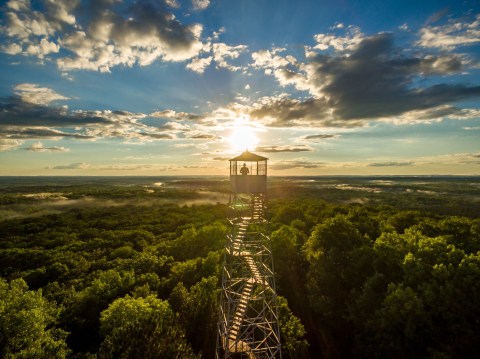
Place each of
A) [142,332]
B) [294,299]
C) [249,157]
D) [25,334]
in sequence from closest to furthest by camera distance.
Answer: [25,334], [142,332], [249,157], [294,299]

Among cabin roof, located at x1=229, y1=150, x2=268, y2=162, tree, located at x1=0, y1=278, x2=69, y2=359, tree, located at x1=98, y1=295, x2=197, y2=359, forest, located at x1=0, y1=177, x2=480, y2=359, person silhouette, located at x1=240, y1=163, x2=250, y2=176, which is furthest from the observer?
person silhouette, located at x1=240, y1=163, x2=250, y2=176

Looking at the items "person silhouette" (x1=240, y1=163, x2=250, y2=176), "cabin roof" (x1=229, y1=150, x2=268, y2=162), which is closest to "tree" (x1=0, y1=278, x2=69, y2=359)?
"person silhouette" (x1=240, y1=163, x2=250, y2=176)

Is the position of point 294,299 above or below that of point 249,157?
below

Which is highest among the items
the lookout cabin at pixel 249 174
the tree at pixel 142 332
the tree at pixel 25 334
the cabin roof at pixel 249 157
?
the cabin roof at pixel 249 157

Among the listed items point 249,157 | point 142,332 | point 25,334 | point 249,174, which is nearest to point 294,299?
point 142,332

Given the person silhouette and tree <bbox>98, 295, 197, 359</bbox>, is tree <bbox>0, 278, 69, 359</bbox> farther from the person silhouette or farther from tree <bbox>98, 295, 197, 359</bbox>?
the person silhouette

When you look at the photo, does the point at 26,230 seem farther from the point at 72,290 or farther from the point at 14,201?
the point at 14,201

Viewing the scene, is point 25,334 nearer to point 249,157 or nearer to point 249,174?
Result: point 249,174

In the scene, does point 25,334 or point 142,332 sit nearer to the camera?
point 25,334

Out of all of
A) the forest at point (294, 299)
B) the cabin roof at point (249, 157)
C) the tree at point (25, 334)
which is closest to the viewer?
the tree at point (25, 334)

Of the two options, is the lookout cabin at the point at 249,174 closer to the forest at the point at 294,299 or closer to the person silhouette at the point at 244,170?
the person silhouette at the point at 244,170

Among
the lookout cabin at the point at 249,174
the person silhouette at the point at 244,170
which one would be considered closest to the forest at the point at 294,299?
the lookout cabin at the point at 249,174

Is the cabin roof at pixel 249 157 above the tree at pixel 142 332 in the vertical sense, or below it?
above

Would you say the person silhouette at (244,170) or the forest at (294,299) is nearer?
the forest at (294,299)
